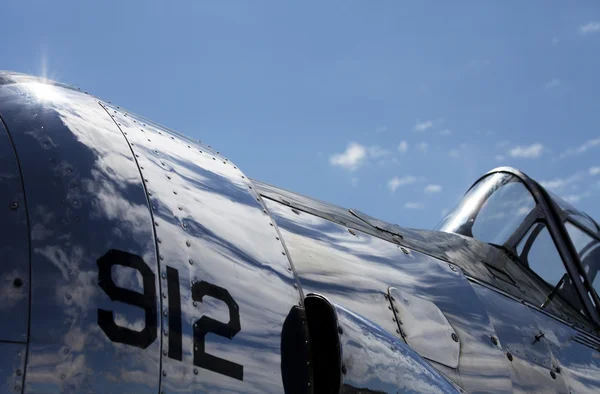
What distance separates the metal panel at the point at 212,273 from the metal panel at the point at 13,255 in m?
0.66

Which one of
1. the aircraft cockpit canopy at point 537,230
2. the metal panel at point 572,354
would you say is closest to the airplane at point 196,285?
the metal panel at point 572,354

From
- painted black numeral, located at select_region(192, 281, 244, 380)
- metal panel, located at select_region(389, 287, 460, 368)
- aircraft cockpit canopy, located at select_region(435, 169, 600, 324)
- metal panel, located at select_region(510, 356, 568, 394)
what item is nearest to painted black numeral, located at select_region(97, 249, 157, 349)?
painted black numeral, located at select_region(192, 281, 244, 380)

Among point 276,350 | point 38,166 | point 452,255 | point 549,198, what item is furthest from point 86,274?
point 549,198

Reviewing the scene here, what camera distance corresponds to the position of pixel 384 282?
5.36 meters

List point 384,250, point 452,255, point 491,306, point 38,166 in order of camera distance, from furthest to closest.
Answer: point 452,255
point 491,306
point 384,250
point 38,166

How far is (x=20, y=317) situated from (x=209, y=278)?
1043mm

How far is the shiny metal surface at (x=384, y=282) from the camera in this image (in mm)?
4930

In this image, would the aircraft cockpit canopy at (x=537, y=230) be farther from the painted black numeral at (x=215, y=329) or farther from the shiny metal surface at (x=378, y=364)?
the painted black numeral at (x=215, y=329)

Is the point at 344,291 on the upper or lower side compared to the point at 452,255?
lower

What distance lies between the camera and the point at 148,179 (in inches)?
168

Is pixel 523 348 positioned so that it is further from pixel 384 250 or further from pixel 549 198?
pixel 549 198

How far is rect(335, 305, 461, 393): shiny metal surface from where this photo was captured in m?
4.18

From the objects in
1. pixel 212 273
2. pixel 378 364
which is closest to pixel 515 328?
pixel 378 364

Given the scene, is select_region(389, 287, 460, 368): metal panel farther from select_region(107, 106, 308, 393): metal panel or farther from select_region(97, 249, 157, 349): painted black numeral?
select_region(97, 249, 157, 349): painted black numeral
